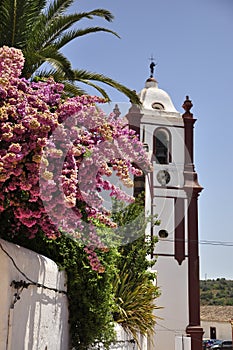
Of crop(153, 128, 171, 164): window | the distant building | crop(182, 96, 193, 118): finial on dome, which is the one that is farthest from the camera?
the distant building

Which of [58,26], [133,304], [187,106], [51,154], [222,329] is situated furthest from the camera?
[222,329]

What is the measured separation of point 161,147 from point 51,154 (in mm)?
21318

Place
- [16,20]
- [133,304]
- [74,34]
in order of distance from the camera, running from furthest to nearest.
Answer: [133,304] → [74,34] → [16,20]

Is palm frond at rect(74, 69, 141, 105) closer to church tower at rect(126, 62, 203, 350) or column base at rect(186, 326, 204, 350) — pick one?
church tower at rect(126, 62, 203, 350)

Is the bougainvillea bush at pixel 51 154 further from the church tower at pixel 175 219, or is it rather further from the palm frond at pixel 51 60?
the church tower at pixel 175 219

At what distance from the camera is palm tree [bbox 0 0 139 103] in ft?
29.5

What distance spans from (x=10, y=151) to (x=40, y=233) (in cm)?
214

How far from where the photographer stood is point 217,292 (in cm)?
6178

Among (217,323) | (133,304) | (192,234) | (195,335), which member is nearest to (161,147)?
(192,234)

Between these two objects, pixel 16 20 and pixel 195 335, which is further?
pixel 195 335

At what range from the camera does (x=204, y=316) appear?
174 ft

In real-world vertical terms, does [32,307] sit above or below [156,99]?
below

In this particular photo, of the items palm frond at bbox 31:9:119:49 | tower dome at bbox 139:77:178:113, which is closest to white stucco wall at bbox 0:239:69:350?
palm frond at bbox 31:9:119:49

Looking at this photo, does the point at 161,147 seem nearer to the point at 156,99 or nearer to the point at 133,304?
the point at 156,99
